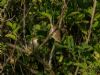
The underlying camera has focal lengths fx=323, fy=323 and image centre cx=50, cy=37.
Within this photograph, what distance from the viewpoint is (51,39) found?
2.25 metres

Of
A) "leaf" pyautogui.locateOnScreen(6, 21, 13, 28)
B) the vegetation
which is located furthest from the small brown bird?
"leaf" pyautogui.locateOnScreen(6, 21, 13, 28)

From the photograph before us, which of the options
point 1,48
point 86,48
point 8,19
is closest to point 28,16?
point 8,19

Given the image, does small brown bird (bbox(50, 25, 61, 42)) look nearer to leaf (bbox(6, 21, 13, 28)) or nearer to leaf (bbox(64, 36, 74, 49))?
leaf (bbox(64, 36, 74, 49))

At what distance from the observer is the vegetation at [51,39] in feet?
7.02

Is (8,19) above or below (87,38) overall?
above

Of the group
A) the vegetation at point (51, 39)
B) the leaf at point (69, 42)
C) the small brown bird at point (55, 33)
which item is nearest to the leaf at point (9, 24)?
the vegetation at point (51, 39)

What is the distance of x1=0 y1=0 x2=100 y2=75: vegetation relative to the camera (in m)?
2.14

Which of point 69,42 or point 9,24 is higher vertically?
point 9,24

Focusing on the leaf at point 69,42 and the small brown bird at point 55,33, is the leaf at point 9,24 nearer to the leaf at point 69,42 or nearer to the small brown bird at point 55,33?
the small brown bird at point 55,33

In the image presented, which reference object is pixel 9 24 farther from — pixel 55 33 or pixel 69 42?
pixel 69 42

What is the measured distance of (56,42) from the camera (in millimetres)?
2199

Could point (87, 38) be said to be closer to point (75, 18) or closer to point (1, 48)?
point (75, 18)

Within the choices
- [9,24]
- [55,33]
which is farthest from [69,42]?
[9,24]

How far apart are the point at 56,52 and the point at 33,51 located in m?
0.16
